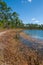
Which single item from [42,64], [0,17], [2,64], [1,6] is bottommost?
[42,64]

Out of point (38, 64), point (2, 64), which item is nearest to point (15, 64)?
point (2, 64)

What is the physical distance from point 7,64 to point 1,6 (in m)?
48.8

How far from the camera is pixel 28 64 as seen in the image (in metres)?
8.09

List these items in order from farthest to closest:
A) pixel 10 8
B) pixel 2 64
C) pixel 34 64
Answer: pixel 10 8 < pixel 34 64 < pixel 2 64

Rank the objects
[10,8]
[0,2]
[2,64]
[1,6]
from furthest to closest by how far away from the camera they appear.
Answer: [10,8]
[1,6]
[0,2]
[2,64]

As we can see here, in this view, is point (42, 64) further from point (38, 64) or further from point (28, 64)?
point (28, 64)

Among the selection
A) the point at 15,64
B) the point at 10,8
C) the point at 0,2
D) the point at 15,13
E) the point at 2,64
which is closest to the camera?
the point at 2,64

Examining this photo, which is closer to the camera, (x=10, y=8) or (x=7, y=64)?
(x=7, y=64)

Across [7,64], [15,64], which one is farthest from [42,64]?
[7,64]

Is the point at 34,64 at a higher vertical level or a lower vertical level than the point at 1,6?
lower

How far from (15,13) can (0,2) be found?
3341cm

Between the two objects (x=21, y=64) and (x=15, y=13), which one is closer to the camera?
(x=21, y=64)

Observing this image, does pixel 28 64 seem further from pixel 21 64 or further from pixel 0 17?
pixel 0 17

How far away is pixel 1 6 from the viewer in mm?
53781
